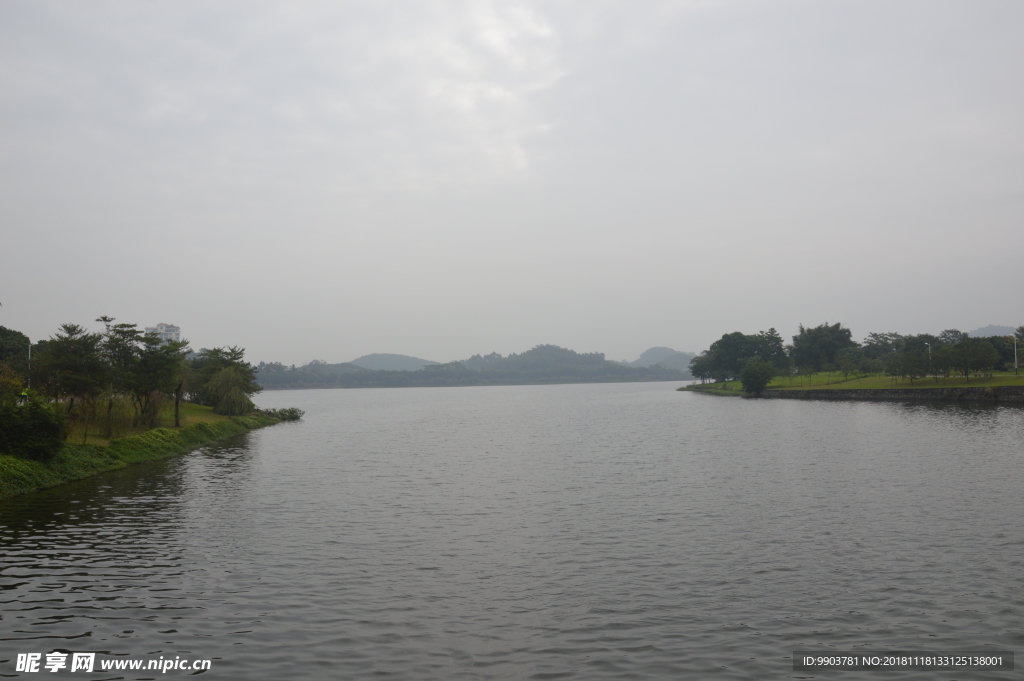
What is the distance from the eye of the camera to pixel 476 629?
14.0m

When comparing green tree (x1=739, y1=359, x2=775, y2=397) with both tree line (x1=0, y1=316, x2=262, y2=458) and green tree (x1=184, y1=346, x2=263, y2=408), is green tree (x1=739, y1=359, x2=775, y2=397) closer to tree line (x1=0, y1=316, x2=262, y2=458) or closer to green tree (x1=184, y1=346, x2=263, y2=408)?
green tree (x1=184, y1=346, x2=263, y2=408)

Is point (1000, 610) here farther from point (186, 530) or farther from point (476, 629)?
point (186, 530)

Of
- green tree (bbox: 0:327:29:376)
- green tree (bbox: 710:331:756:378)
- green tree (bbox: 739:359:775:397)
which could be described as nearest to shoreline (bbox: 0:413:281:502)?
green tree (bbox: 0:327:29:376)

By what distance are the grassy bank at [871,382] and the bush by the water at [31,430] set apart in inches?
4345

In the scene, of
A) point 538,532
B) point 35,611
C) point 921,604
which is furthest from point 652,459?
point 35,611

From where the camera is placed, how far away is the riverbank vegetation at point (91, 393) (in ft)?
112

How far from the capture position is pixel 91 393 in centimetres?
4338

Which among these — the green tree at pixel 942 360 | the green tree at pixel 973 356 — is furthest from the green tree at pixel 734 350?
the green tree at pixel 973 356

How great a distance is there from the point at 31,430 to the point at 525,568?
29878 mm

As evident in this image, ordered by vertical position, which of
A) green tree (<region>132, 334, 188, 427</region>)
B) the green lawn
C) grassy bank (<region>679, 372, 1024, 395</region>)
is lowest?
the green lawn

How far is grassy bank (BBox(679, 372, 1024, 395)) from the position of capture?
99.8 metres

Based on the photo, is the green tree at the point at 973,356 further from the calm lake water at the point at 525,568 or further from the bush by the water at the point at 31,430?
the bush by the water at the point at 31,430

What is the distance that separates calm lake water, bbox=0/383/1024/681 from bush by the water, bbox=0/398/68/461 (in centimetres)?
337

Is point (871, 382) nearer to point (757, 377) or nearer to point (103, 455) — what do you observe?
point (757, 377)
